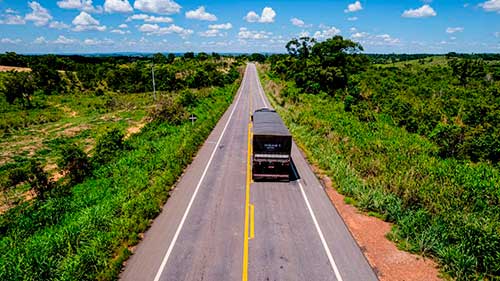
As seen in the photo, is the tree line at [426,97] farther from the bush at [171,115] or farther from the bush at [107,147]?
the bush at [107,147]

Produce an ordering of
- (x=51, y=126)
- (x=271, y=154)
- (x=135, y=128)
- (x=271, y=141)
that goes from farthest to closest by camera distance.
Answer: (x=51, y=126)
(x=135, y=128)
(x=271, y=154)
(x=271, y=141)

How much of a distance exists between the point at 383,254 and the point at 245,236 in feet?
18.3

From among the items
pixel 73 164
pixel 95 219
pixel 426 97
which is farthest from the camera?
pixel 426 97

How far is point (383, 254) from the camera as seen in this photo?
11.6 m

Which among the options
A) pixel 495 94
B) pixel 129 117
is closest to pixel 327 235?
pixel 129 117

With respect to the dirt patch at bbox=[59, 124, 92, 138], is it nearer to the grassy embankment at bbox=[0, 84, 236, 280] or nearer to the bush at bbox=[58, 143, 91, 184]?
the grassy embankment at bbox=[0, 84, 236, 280]

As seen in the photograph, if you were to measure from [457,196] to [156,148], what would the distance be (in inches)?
824

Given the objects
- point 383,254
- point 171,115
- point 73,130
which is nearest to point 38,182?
point 171,115

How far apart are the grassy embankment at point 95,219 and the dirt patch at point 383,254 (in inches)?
371

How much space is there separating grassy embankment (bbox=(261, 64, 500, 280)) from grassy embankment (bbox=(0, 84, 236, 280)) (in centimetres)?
1075

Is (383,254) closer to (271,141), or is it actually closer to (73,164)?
(271,141)

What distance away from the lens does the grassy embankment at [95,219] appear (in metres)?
9.95

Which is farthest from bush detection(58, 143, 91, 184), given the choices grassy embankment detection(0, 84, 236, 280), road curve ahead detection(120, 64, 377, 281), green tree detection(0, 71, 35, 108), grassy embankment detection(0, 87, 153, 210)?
green tree detection(0, 71, 35, 108)

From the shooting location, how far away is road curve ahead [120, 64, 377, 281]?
34.6ft
